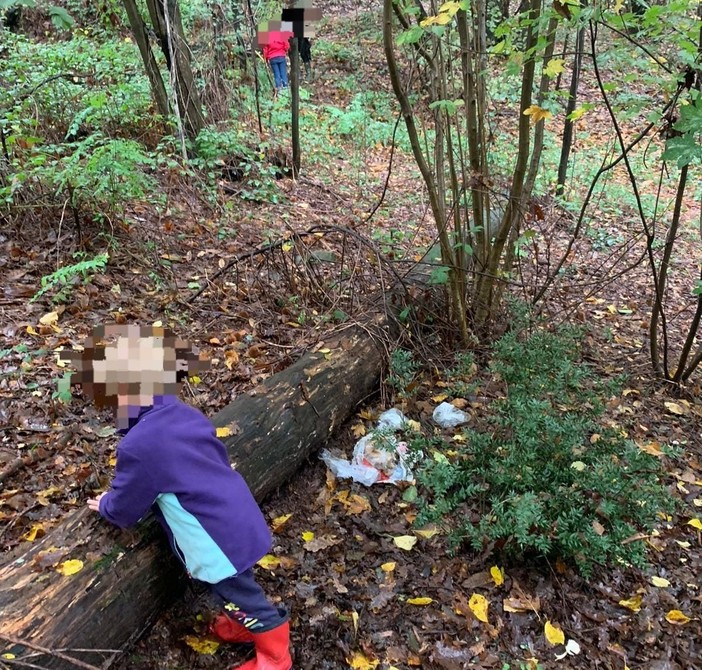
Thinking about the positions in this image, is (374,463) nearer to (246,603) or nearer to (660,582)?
(246,603)

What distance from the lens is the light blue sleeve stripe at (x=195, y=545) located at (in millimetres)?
2250

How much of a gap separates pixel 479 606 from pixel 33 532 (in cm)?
215

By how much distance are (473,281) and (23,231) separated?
12.8 ft

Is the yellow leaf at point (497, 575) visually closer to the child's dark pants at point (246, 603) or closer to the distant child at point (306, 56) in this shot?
the child's dark pants at point (246, 603)

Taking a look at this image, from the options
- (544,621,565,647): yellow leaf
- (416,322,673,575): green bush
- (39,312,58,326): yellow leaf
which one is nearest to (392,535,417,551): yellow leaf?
(416,322,673,575): green bush

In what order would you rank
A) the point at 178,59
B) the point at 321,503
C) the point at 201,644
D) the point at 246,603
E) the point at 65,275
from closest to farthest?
1. the point at 246,603
2. the point at 201,644
3. the point at 321,503
4. the point at 65,275
5. the point at 178,59

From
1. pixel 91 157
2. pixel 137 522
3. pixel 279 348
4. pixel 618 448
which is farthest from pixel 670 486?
pixel 91 157

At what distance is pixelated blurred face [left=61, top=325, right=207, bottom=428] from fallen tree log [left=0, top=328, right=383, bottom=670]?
1.66ft

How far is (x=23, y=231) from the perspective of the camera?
4.94 meters

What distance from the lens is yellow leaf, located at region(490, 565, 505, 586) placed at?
Answer: 2.92 metres

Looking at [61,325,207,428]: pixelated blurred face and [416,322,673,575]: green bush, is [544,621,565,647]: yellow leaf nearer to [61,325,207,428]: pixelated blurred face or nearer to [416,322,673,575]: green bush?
[416,322,673,575]: green bush

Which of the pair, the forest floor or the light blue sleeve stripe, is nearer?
the light blue sleeve stripe

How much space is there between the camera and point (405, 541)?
3.16 meters

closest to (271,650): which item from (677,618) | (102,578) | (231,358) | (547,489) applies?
(102,578)
